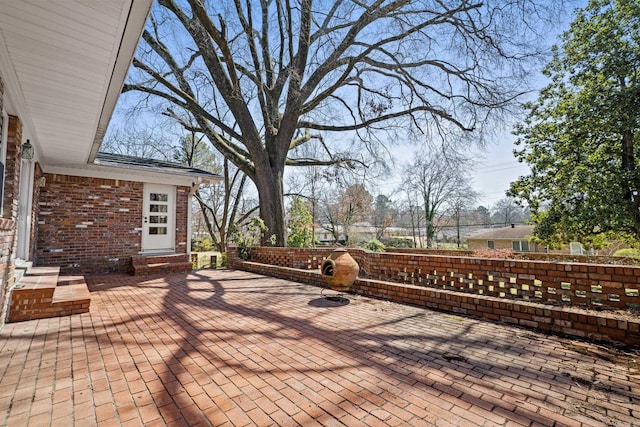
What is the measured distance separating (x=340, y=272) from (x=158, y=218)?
6.37m

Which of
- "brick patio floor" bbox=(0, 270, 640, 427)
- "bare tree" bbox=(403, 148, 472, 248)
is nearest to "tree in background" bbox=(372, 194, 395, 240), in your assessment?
"bare tree" bbox=(403, 148, 472, 248)

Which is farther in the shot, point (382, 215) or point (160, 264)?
point (382, 215)

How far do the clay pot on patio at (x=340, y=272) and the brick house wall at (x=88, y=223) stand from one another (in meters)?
6.08

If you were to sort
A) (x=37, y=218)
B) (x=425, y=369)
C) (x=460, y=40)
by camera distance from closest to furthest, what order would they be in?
(x=425, y=369), (x=37, y=218), (x=460, y=40)

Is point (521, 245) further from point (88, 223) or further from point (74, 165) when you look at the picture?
point (74, 165)

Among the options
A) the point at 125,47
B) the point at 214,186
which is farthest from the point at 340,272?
the point at 214,186

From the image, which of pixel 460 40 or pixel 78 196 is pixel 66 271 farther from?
pixel 460 40

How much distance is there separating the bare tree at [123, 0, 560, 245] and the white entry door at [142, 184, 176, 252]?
2.65 meters

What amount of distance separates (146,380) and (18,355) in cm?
164

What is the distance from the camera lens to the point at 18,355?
2.94 m

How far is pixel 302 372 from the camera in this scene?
2613 mm

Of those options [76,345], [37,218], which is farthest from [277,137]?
[76,345]

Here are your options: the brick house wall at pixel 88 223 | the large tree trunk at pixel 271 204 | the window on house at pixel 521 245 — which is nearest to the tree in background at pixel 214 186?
the large tree trunk at pixel 271 204

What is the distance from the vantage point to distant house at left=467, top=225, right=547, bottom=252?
2998 cm
